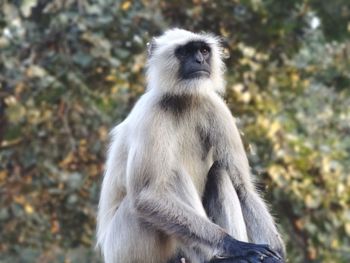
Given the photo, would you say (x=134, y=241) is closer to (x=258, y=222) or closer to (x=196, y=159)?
(x=196, y=159)

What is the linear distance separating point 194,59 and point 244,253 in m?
1.28

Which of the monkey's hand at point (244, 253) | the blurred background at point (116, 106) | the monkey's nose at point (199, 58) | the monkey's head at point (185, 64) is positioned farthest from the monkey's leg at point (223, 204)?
the blurred background at point (116, 106)

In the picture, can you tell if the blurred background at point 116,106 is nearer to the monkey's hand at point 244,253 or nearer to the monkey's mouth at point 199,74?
the monkey's mouth at point 199,74

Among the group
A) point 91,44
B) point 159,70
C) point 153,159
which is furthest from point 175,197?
point 91,44

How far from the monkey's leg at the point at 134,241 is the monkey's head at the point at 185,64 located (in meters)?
0.73

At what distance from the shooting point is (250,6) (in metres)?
9.70

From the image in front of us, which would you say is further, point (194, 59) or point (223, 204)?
point (194, 59)

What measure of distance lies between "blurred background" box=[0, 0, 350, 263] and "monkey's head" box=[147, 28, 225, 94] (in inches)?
126

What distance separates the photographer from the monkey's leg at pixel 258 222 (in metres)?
5.58

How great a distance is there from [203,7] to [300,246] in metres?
2.86

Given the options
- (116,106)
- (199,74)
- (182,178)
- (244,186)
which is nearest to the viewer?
(182,178)

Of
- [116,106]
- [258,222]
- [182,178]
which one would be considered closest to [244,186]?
[258,222]

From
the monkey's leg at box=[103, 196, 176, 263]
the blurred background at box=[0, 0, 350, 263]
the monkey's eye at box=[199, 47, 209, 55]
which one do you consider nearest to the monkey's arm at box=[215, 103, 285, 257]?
the monkey's eye at box=[199, 47, 209, 55]

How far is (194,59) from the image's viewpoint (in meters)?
5.75
